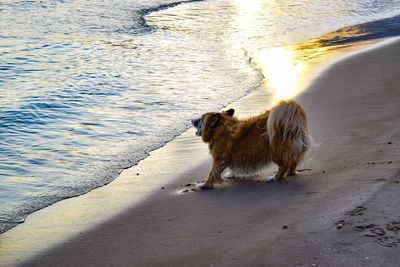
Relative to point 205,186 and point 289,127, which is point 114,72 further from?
point 289,127

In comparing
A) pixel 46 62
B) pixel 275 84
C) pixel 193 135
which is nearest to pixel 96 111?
pixel 193 135

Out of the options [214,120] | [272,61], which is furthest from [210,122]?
[272,61]

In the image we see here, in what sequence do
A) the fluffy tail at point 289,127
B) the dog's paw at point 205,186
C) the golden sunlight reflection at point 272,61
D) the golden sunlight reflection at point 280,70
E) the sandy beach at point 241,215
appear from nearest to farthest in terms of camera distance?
the sandy beach at point 241,215
the fluffy tail at point 289,127
the dog's paw at point 205,186
the golden sunlight reflection at point 280,70
the golden sunlight reflection at point 272,61

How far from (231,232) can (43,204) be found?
89.8 inches

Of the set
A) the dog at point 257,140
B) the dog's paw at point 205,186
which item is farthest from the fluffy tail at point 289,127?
the dog's paw at point 205,186

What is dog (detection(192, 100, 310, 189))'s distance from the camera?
21.2ft

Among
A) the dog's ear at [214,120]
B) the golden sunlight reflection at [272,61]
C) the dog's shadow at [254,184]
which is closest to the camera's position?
the dog's shadow at [254,184]

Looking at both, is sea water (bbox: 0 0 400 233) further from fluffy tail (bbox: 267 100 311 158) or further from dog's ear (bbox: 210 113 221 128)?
fluffy tail (bbox: 267 100 311 158)

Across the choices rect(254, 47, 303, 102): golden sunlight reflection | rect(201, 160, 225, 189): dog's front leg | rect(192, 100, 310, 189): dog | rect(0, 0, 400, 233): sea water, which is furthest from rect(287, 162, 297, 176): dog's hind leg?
rect(254, 47, 303, 102): golden sunlight reflection

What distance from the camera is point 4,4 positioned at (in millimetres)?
22531

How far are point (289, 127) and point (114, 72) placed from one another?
716 cm

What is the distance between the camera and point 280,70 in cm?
1316

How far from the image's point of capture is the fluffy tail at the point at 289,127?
21.0 feet

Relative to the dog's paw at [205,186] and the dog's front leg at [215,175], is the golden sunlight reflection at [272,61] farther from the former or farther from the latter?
the dog's paw at [205,186]
